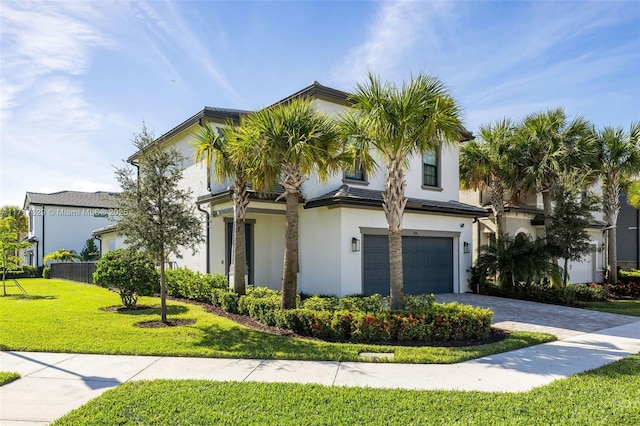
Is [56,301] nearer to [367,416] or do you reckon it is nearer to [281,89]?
[281,89]

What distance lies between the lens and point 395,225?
9477 millimetres

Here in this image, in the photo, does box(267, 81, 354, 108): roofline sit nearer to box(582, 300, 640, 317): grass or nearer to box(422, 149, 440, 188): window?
box(422, 149, 440, 188): window

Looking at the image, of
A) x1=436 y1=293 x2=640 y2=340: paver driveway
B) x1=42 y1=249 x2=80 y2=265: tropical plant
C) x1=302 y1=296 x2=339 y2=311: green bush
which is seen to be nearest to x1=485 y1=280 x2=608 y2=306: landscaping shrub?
x1=436 y1=293 x2=640 y2=340: paver driveway

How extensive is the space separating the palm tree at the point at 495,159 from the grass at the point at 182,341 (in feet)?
32.7

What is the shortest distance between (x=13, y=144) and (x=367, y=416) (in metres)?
13.8

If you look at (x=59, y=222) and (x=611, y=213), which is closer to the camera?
(x=611, y=213)

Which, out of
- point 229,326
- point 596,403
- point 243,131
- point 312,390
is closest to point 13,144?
point 243,131

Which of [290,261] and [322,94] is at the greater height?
[322,94]

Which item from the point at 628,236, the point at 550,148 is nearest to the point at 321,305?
the point at 550,148

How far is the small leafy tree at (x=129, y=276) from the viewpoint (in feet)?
40.9

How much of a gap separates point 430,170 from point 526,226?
7.16 metres

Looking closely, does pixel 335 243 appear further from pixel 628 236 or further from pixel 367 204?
pixel 628 236

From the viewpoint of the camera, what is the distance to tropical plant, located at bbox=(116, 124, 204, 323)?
9906 millimetres

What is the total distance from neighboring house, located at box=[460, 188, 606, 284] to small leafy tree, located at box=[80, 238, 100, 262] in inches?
1152
